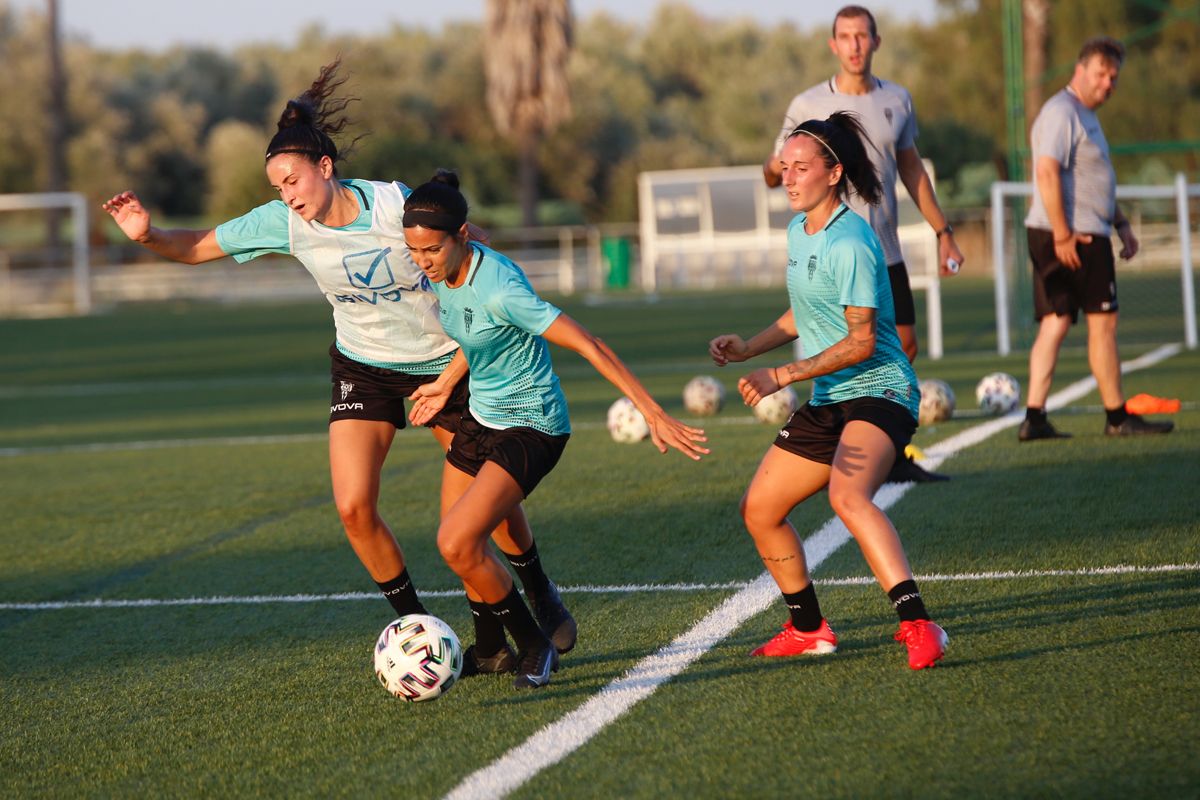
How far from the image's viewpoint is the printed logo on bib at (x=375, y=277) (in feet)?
18.1

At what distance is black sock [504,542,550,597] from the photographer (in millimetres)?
5598

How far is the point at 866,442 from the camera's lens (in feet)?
16.5

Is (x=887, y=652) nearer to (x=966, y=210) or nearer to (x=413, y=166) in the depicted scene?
(x=966, y=210)

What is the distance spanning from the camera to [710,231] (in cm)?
4175

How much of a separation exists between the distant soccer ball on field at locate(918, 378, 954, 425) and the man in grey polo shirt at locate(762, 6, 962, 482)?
8.48ft

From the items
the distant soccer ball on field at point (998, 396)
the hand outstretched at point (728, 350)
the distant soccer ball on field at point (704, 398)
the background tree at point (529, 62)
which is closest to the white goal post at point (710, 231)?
the background tree at point (529, 62)

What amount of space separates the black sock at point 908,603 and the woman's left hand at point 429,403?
160cm

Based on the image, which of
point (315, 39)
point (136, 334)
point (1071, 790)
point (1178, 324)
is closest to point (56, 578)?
point (1071, 790)

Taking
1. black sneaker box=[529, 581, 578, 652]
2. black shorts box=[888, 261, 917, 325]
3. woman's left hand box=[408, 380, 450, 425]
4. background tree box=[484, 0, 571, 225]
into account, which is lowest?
black sneaker box=[529, 581, 578, 652]

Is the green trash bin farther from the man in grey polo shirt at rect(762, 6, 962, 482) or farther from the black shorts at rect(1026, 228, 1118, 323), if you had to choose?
the man in grey polo shirt at rect(762, 6, 962, 482)

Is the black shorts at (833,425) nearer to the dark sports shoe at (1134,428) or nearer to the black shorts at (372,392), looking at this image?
the black shorts at (372,392)

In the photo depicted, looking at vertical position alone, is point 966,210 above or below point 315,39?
below

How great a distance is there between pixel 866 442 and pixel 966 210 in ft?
137

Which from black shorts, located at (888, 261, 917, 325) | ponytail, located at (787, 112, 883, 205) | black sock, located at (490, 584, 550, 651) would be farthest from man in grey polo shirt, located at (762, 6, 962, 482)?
black sock, located at (490, 584, 550, 651)
